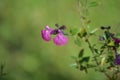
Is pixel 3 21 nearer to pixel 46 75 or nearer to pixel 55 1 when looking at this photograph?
pixel 55 1

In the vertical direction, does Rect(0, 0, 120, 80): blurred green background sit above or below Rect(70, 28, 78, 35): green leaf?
below

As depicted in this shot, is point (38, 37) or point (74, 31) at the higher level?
point (74, 31)

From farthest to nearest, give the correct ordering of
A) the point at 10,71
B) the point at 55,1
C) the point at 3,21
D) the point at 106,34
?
the point at 55,1 → the point at 3,21 → the point at 10,71 → the point at 106,34

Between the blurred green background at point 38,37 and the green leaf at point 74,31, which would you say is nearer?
the green leaf at point 74,31

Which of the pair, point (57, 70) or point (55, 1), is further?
→ point (55, 1)

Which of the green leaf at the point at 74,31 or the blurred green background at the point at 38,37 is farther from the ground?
the green leaf at the point at 74,31

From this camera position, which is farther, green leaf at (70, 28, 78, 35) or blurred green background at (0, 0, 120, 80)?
blurred green background at (0, 0, 120, 80)

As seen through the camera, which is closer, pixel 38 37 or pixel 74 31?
pixel 74 31

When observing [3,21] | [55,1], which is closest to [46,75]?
[3,21]
